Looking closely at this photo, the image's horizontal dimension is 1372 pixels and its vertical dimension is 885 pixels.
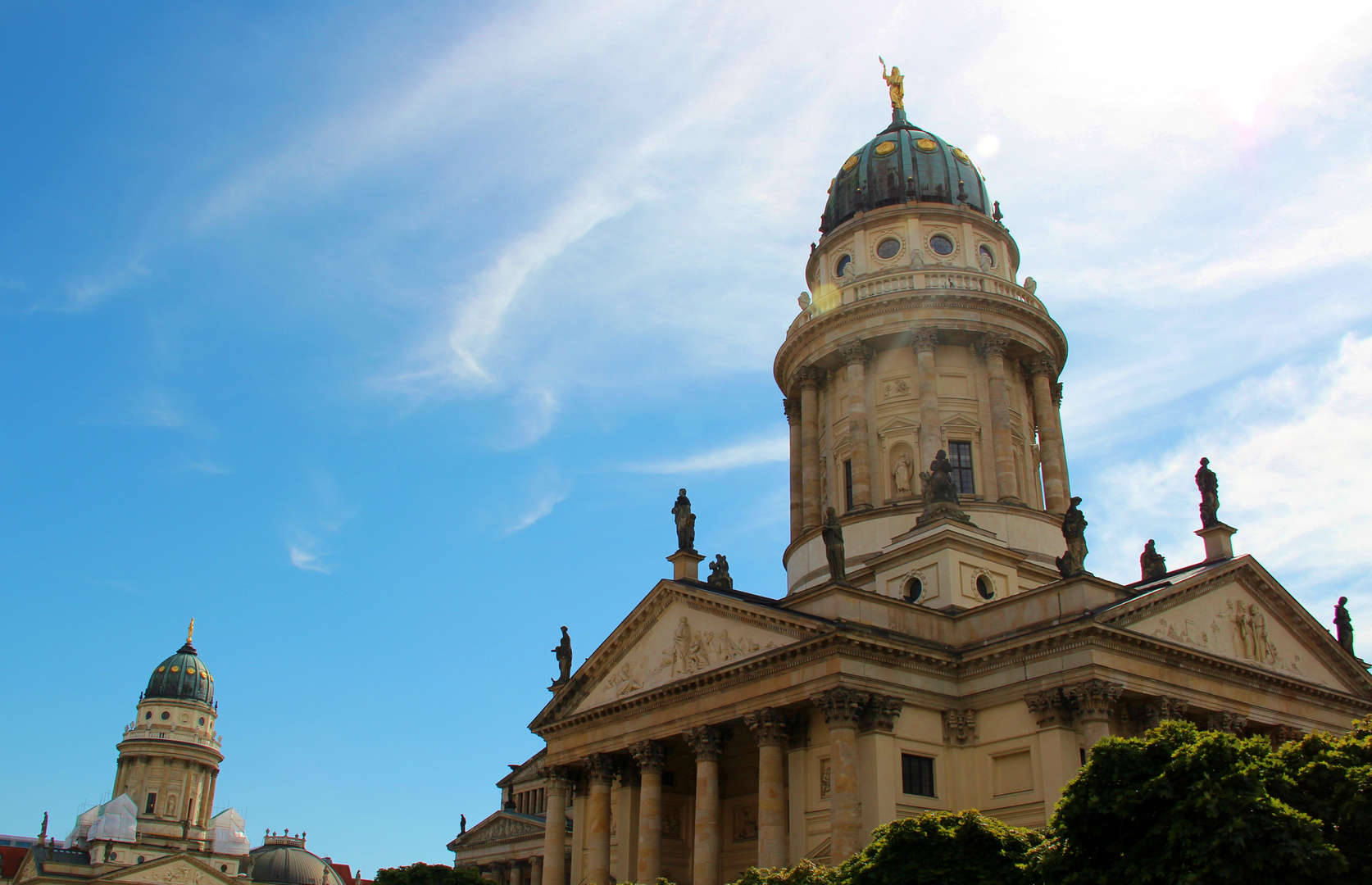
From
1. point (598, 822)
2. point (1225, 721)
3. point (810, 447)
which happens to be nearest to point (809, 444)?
point (810, 447)

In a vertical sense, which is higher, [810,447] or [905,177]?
[905,177]

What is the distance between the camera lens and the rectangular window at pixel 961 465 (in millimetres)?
47062

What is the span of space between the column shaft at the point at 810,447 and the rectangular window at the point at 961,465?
6070mm

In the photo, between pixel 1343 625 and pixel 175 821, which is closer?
pixel 1343 625

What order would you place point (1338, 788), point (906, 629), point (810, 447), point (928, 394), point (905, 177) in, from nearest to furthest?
1. point (1338, 788)
2. point (906, 629)
3. point (928, 394)
4. point (810, 447)
5. point (905, 177)

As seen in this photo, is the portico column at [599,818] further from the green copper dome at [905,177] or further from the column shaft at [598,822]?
the green copper dome at [905,177]

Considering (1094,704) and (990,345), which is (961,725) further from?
(990,345)

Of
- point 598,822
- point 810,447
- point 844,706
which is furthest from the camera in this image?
point 810,447

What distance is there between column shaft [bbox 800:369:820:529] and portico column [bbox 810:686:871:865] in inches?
656

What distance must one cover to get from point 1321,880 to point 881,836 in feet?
29.5

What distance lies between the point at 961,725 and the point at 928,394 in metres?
15.9

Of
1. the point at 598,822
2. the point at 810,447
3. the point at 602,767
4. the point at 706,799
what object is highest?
the point at 810,447

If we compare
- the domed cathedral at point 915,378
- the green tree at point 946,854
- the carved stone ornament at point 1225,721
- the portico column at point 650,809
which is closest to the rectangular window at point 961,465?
the domed cathedral at point 915,378

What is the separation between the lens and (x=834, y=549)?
→ 121 ft
